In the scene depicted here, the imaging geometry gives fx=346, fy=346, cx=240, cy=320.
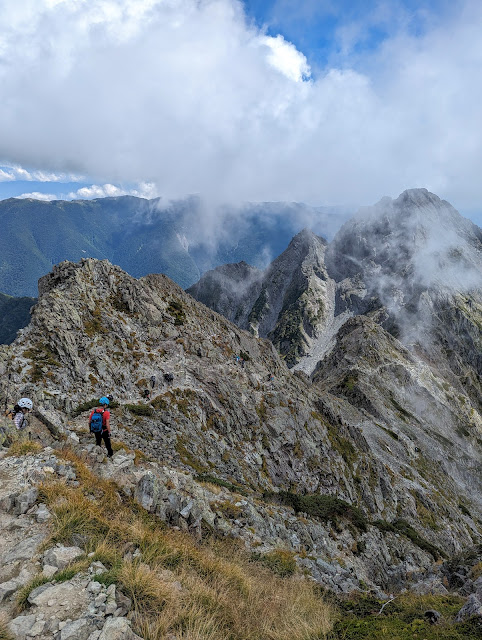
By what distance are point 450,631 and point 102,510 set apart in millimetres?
9977

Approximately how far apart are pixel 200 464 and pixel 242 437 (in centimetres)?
1268

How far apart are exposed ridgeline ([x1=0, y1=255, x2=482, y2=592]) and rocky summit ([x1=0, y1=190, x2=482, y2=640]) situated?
0.22 m

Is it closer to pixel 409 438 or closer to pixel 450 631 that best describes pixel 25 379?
pixel 450 631

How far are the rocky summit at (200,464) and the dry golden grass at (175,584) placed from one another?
11 cm

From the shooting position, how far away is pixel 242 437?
4544cm

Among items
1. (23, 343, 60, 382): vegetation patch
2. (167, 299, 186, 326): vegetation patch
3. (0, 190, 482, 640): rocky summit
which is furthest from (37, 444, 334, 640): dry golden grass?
(167, 299, 186, 326): vegetation patch

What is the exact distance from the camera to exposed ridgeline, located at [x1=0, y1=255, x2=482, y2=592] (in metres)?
22.6

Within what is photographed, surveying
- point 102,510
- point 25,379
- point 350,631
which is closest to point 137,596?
point 102,510

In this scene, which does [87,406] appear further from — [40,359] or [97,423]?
[97,423]

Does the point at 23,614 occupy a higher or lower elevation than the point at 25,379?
higher

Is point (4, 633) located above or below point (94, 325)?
below

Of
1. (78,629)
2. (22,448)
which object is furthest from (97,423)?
(78,629)

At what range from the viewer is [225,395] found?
161ft

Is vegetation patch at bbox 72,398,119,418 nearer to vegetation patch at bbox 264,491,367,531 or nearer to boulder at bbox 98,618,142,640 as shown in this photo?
vegetation patch at bbox 264,491,367,531
